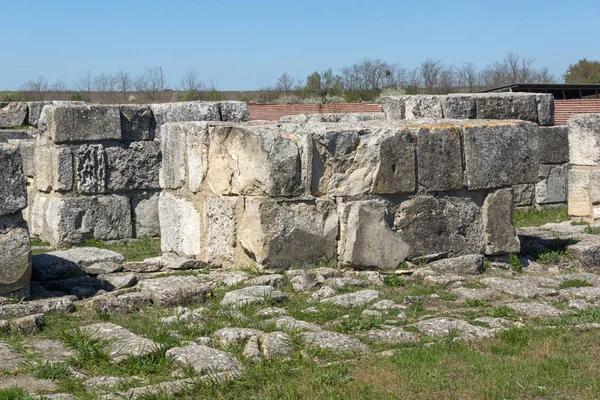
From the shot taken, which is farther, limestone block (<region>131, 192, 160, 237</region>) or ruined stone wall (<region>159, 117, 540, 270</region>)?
limestone block (<region>131, 192, 160, 237</region>)

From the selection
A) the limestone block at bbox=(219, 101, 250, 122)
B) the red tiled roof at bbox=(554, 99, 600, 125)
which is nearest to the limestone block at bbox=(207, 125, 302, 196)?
the limestone block at bbox=(219, 101, 250, 122)

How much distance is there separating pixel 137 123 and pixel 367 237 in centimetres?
501

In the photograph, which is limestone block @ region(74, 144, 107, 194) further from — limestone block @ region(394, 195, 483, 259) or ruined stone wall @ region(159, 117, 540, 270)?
limestone block @ region(394, 195, 483, 259)

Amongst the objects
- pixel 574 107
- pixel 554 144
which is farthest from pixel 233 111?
pixel 574 107

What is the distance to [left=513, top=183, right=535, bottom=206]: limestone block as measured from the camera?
13.6 meters

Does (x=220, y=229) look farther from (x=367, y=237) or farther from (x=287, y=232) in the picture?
(x=367, y=237)

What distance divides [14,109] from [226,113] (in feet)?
13.7

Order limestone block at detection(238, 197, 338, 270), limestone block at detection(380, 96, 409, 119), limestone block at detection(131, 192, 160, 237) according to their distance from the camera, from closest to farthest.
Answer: limestone block at detection(238, 197, 338, 270)
limestone block at detection(131, 192, 160, 237)
limestone block at detection(380, 96, 409, 119)

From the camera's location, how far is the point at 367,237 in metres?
7.77

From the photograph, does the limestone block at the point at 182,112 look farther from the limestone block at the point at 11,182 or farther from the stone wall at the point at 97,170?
the limestone block at the point at 11,182

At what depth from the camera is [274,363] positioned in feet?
16.3

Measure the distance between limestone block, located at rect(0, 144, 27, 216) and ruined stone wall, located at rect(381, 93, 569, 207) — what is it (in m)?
Answer: 6.25

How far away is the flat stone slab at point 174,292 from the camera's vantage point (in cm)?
651

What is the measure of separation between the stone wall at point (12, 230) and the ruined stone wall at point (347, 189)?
202cm
